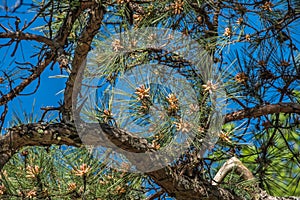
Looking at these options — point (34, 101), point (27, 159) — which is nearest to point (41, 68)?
point (34, 101)

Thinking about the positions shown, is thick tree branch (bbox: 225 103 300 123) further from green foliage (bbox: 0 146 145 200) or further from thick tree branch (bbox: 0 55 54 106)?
thick tree branch (bbox: 0 55 54 106)

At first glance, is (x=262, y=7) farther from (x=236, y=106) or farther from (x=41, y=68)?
(x=41, y=68)

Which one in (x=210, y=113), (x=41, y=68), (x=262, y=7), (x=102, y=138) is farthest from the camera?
(x=262, y=7)

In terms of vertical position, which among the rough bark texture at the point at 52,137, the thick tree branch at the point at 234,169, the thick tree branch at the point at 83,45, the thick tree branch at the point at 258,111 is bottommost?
the thick tree branch at the point at 234,169

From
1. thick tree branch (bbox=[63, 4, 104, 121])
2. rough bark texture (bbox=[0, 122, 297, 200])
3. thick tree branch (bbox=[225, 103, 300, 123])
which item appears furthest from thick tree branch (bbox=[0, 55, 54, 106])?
thick tree branch (bbox=[225, 103, 300, 123])

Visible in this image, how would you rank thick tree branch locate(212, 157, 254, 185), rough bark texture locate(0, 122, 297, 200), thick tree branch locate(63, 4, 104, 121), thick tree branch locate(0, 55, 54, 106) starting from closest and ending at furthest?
1. rough bark texture locate(0, 122, 297, 200)
2. thick tree branch locate(63, 4, 104, 121)
3. thick tree branch locate(0, 55, 54, 106)
4. thick tree branch locate(212, 157, 254, 185)

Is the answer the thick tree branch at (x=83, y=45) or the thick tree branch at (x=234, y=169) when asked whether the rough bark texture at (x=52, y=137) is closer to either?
the thick tree branch at (x=83, y=45)

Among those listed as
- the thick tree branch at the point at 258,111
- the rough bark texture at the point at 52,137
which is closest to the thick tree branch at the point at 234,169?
the thick tree branch at the point at 258,111

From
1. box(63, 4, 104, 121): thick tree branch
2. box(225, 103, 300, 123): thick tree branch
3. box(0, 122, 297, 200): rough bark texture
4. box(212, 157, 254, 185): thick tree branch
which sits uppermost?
box(63, 4, 104, 121): thick tree branch

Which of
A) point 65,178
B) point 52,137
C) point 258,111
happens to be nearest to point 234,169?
point 258,111

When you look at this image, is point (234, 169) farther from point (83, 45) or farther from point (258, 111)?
point (83, 45)

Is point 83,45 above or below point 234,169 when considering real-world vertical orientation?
above
